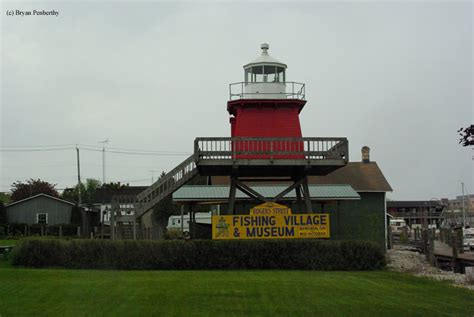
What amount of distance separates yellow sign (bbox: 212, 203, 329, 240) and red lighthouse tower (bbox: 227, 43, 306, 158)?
274 inches

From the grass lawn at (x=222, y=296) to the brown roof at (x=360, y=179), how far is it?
2184cm

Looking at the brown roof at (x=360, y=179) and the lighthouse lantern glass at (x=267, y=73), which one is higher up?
the lighthouse lantern glass at (x=267, y=73)

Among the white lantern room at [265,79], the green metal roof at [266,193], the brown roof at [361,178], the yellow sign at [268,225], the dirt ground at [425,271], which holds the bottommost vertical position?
the dirt ground at [425,271]

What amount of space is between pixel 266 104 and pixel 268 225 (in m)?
8.64

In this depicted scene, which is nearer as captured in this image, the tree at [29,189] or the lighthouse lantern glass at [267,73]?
the lighthouse lantern glass at [267,73]

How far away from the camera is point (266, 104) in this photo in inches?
1348

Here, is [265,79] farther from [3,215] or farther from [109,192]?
[109,192]

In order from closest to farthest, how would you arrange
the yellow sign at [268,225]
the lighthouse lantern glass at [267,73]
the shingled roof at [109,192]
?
the yellow sign at [268,225]
the lighthouse lantern glass at [267,73]
the shingled roof at [109,192]

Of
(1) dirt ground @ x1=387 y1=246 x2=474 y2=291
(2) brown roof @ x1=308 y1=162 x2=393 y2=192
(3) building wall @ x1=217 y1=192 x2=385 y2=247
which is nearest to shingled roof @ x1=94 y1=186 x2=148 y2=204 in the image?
(2) brown roof @ x1=308 y1=162 x2=393 y2=192

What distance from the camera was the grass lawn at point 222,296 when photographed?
13.9m

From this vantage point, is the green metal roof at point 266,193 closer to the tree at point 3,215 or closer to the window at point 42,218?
the tree at point 3,215

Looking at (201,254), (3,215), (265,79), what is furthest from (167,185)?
(3,215)

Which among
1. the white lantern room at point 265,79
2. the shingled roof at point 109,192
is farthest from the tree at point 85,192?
the white lantern room at point 265,79

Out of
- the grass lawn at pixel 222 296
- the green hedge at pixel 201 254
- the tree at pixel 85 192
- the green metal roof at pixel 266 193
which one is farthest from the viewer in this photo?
the tree at pixel 85 192
